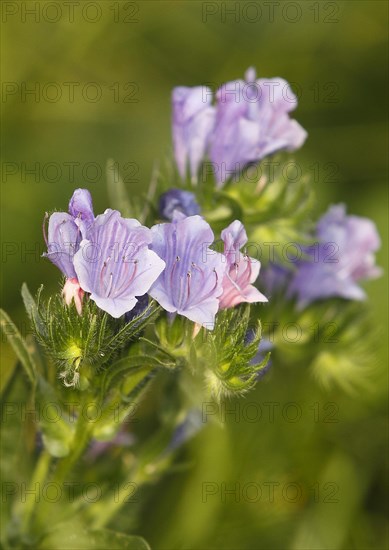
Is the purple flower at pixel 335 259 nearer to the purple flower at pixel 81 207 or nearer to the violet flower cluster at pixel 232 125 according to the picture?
the violet flower cluster at pixel 232 125

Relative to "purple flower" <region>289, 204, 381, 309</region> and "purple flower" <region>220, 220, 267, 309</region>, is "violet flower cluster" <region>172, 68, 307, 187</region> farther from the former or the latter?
"purple flower" <region>220, 220, 267, 309</region>

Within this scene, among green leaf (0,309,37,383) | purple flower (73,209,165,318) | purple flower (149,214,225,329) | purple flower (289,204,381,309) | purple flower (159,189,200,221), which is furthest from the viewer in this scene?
purple flower (289,204,381,309)

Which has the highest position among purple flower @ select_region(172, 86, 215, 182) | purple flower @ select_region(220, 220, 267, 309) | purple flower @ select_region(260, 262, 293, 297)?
purple flower @ select_region(172, 86, 215, 182)

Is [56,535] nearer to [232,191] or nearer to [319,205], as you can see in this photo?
[232,191]

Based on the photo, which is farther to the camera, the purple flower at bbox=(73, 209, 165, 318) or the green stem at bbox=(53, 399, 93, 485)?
the green stem at bbox=(53, 399, 93, 485)

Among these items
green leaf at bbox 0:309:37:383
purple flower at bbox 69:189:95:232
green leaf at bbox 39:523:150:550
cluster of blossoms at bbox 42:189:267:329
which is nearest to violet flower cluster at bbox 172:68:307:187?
cluster of blossoms at bbox 42:189:267:329

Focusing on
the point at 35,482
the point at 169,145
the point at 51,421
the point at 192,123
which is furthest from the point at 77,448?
the point at 169,145

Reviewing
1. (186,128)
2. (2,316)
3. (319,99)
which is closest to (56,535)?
(2,316)

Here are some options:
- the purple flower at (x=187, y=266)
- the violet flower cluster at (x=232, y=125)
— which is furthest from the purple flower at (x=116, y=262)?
the violet flower cluster at (x=232, y=125)

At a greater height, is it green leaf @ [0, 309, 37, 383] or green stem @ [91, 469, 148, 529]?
green leaf @ [0, 309, 37, 383]
